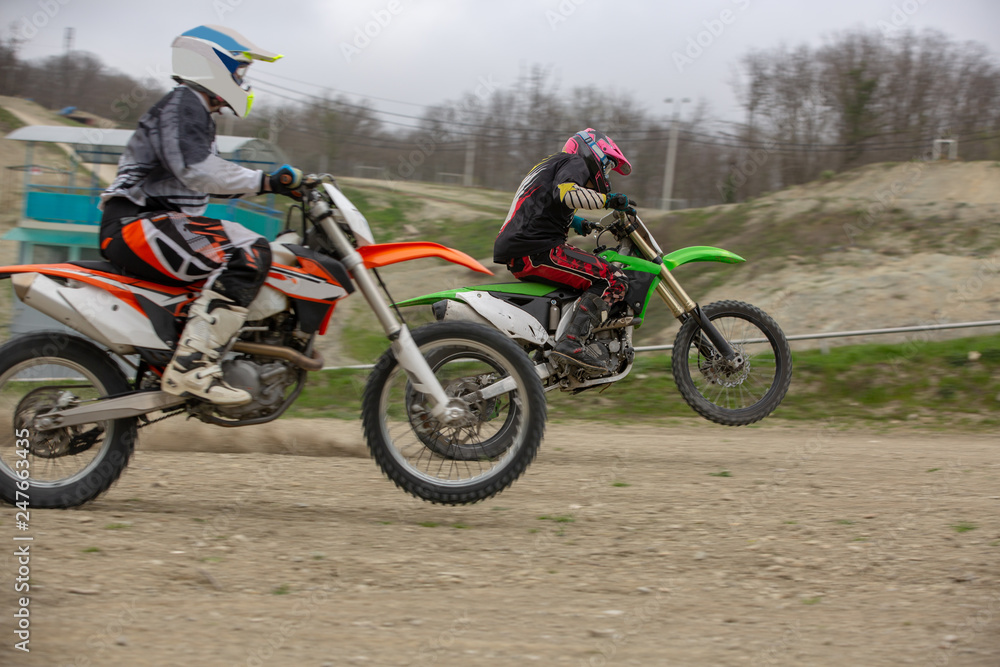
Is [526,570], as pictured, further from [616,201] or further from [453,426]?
[616,201]

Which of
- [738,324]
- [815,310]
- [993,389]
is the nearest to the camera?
[738,324]

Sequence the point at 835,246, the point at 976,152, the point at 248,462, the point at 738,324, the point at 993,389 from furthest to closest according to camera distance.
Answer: the point at 976,152 < the point at 835,246 < the point at 993,389 < the point at 738,324 < the point at 248,462

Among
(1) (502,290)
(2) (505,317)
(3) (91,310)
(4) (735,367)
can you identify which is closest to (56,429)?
(3) (91,310)

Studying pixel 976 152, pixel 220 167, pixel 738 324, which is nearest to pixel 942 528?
pixel 738 324

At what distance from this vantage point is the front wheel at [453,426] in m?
3.99

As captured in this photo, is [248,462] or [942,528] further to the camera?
[248,462]

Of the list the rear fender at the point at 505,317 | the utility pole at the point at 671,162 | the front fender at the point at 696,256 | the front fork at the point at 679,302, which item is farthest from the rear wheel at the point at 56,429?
the utility pole at the point at 671,162

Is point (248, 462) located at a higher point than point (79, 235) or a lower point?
lower

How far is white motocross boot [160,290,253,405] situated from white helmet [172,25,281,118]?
977 mm

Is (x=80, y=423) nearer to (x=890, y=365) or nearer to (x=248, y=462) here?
(x=248, y=462)

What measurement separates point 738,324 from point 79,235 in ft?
43.0

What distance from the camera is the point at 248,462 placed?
5.57 meters

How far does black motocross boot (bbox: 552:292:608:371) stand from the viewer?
5.74m

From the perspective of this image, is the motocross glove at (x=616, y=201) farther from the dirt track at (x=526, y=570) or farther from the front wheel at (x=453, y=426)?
the front wheel at (x=453, y=426)
